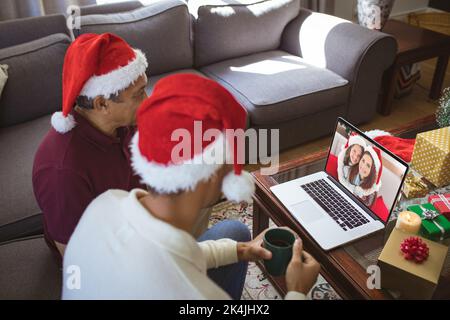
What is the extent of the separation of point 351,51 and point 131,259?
200 cm

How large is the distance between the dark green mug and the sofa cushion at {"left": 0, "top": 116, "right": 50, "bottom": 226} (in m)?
0.90

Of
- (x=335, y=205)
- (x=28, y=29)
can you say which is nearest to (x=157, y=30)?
(x=28, y=29)

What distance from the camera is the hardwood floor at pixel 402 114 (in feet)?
8.00

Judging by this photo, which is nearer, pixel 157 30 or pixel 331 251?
pixel 331 251

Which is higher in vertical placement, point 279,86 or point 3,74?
point 3,74

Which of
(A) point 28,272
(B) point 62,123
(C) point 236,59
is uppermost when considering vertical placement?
(B) point 62,123

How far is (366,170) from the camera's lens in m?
1.33

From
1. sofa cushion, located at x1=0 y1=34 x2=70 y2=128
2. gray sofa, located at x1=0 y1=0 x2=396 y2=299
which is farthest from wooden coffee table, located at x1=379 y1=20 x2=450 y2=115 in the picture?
sofa cushion, located at x1=0 y1=34 x2=70 y2=128

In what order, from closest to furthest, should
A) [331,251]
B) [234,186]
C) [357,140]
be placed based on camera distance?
[234,186]
[331,251]
[357,140]

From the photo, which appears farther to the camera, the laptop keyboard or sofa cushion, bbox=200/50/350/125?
sofa cushion, bbox=200/50/350/125

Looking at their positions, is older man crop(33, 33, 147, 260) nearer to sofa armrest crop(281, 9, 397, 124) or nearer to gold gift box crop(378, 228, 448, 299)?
gold gift box crop(378, 228, 448, 299)

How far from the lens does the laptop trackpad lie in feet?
4.39

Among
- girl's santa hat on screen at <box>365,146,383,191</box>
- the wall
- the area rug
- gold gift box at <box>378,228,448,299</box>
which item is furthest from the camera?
the wall

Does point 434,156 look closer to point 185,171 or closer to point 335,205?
point 335,205
